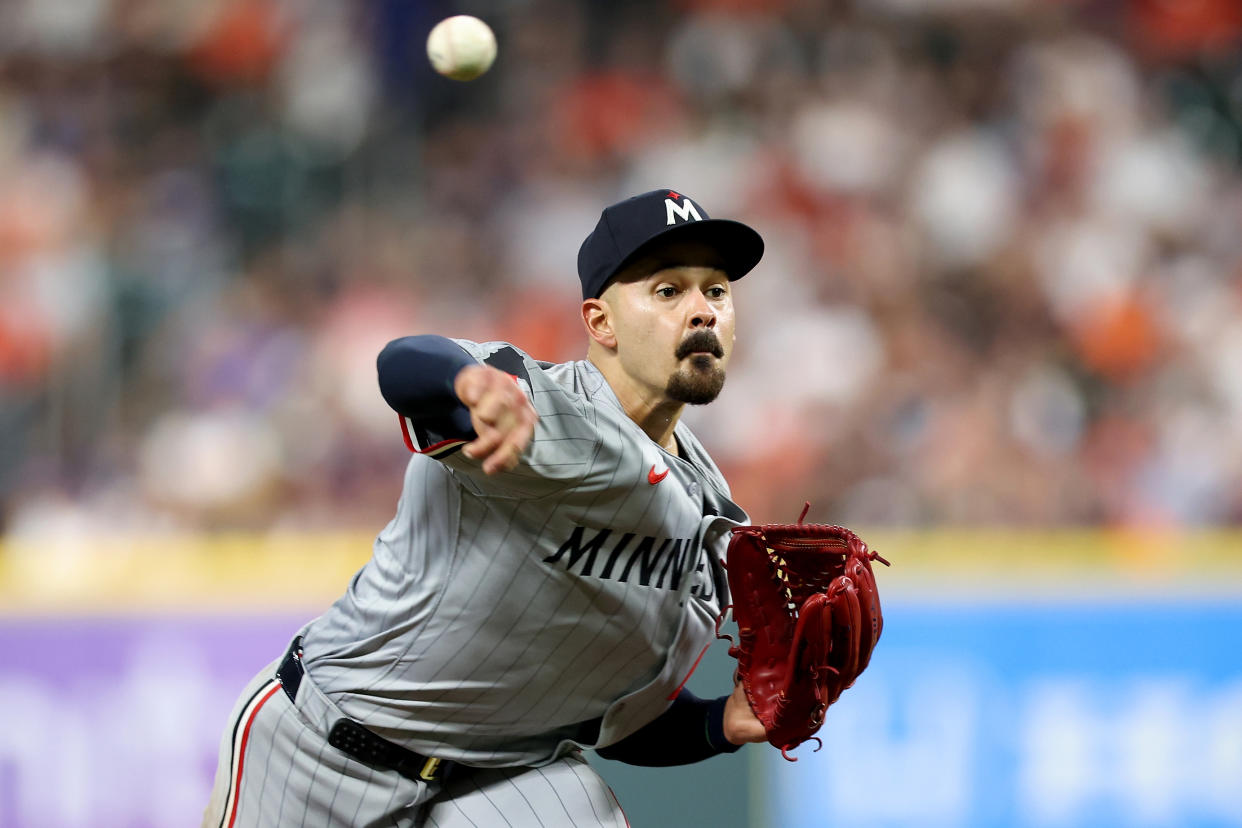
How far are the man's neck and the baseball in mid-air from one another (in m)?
1.81

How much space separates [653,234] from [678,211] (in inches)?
3.0

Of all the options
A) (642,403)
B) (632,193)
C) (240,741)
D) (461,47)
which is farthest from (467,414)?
(632,193)

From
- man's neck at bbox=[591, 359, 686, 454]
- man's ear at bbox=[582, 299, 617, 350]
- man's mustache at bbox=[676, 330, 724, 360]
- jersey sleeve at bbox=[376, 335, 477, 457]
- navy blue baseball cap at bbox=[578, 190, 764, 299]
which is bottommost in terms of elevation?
jersey sleeve at bbox=[376, 335, 477, 457]

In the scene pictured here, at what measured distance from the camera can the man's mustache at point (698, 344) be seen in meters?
2.52

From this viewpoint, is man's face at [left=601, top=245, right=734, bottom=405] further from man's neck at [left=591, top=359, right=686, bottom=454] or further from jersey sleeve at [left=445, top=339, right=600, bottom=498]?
jersey sleeve at [left=445, top=339, right=600, bottom=498]

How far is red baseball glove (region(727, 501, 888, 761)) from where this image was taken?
2.52 metres

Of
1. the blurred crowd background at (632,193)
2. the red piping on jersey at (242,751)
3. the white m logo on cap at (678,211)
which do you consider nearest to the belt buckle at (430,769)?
the red piping on jersey at (242,751)

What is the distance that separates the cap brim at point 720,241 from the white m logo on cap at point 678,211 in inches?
0.9

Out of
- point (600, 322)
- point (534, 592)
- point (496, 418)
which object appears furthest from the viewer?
point (600, 322)

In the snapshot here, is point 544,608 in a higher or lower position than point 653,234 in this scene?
lower

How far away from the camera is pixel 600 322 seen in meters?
2.63

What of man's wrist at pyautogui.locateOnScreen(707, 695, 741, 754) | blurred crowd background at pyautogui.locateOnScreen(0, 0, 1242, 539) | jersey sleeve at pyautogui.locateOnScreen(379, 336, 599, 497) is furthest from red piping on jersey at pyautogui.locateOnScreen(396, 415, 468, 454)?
blurred crowd background at pyautogui.locateOnScreen(0, 0, 1242, 539)

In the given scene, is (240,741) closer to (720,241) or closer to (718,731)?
(718,731)

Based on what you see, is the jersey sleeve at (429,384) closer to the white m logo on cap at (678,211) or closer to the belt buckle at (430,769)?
the white m logo on cap at (678,211)
